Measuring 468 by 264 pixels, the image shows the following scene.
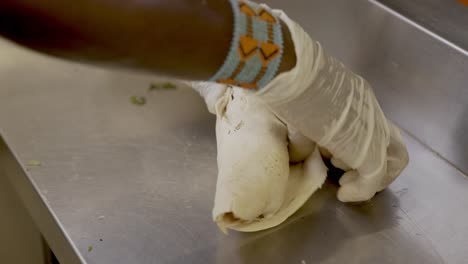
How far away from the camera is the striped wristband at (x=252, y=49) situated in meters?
0.51

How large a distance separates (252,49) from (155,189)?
29cm

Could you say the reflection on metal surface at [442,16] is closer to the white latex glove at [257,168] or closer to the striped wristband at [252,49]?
the white latex glove at [257,168]

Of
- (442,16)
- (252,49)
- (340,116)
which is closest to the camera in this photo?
(252,49)

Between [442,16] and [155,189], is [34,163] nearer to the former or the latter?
[155,189]

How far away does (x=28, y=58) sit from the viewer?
3.09ft

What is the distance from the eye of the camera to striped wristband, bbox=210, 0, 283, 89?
514mm

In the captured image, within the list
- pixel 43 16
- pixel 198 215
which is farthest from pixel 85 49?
pixel 198 215

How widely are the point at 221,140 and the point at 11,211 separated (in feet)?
1.29

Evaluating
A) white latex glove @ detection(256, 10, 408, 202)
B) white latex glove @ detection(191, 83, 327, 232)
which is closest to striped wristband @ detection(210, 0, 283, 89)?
white latex glove @ detection(256, 10, 408, 202)

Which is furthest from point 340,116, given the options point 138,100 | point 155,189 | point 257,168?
point 138,100

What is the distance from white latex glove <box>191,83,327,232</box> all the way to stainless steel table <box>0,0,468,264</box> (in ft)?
0.09

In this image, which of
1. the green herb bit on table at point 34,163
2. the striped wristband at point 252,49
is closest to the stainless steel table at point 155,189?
the green herb bit on table at point 34,163

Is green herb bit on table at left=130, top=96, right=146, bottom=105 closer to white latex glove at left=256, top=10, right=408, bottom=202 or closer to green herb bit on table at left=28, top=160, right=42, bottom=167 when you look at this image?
green herb bit on table at left=28, top=160, right=42, bottom=167

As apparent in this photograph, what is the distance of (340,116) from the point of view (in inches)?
25.6
